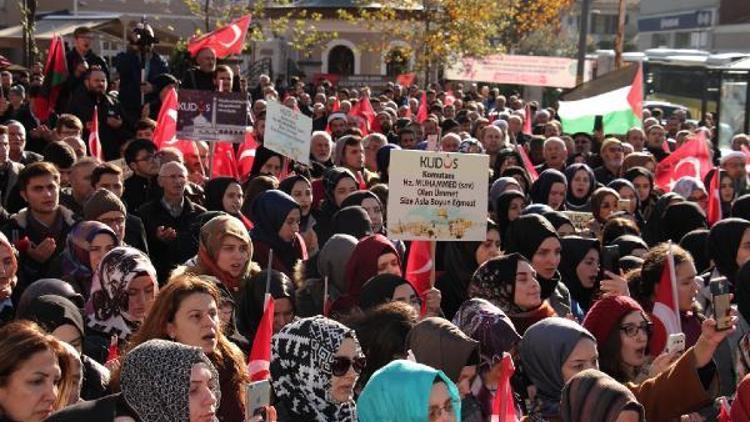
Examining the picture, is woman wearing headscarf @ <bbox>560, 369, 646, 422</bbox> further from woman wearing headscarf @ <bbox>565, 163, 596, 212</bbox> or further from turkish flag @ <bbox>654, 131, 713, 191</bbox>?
turkish flag @ <bbox>654, 131, 713, 191</bbox>

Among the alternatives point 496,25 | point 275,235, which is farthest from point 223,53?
point 496,25

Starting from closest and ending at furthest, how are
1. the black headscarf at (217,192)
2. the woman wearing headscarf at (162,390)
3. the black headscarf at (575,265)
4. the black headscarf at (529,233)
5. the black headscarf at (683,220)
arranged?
the woman wearing headscarf at (162,390) → the black headscarf at (529,233) → the black headscarf at (575,265) → the black headscarf at (217,192) → the black headscarf at (683,220)

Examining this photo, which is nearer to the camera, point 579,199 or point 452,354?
point 452,354

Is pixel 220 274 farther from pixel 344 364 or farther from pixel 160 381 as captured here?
pixel 160 381

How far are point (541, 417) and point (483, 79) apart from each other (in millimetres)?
30962

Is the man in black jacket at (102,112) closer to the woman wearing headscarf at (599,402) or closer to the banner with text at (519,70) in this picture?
the woman wearing headscarf at (599,402)

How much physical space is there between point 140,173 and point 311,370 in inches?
225

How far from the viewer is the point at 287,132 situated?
1213 cm

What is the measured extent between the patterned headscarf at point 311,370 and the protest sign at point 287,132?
6.44m

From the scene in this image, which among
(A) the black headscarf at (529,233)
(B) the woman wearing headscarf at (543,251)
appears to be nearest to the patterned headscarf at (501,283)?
(B) the woman wearing headscarf at (543,251)

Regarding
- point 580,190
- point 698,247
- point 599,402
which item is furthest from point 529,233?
point 580,190

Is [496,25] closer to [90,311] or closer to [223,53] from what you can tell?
[223,53]

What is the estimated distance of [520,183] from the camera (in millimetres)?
12273

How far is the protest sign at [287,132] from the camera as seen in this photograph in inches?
474
